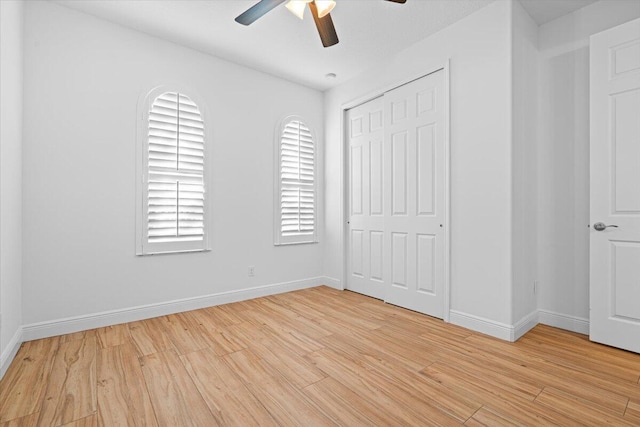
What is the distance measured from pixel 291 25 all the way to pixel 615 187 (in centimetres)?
314

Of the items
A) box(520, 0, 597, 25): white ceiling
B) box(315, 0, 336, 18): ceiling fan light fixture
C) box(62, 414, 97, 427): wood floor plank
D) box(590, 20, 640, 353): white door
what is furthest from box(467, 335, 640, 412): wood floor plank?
box(520, 0, 597, 25): white ceiling

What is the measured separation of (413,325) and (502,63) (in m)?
2.47

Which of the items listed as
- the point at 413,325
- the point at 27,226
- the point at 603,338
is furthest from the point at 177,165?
the point at 603,338

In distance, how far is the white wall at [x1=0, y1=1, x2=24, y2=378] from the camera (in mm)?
2080

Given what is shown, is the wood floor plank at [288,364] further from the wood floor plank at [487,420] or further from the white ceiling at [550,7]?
the white ceiling at [550,7]

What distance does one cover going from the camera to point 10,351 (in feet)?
7.25

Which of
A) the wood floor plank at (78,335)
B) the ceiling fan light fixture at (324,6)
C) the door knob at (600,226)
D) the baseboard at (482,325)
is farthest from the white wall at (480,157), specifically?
the wood floor plank at (78,335)

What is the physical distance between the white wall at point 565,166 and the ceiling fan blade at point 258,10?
103 inches

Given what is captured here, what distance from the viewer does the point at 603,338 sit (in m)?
2.47

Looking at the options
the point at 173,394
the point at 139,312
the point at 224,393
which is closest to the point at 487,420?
the point at 224,393

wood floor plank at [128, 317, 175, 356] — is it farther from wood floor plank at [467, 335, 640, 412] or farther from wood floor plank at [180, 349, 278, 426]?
wood floor plank at [467, 335, 640, 412]

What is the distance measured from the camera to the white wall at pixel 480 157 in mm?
2631

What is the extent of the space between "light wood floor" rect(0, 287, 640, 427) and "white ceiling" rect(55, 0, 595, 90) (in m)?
2.91

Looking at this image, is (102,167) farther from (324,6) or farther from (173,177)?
(324,6)
